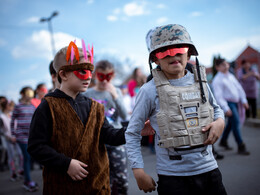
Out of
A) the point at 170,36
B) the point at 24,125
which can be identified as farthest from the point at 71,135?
the point at 24,125

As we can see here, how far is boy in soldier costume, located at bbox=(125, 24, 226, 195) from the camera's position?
180 centimetres

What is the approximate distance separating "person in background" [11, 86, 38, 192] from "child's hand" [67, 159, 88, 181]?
3.66 meters

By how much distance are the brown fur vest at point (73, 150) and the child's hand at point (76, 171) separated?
7cm

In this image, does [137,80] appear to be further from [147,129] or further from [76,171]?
[76,171]

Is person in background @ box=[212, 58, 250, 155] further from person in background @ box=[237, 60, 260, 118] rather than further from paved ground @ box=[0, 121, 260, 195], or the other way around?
person in background @ box=[237, 60, 260, 118]

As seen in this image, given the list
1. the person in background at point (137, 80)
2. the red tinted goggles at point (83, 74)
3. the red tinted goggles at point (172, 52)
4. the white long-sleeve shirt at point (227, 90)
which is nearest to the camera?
the red tinted goggles at point (172, 52)

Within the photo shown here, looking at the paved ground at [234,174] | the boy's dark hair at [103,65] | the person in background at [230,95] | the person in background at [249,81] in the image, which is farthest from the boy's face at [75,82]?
the person in background at [249,81]

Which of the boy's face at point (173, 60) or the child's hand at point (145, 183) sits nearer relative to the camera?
the child's hand at point (145, 183)

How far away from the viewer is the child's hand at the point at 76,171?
1.98 meters

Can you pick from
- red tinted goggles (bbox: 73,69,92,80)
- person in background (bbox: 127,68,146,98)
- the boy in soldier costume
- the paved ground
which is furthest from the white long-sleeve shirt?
red tinted goggles (bbox: 73,69,92,80)

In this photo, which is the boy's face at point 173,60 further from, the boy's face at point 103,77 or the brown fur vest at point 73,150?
the boy's face at point 103,77

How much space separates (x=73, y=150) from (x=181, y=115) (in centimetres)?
97

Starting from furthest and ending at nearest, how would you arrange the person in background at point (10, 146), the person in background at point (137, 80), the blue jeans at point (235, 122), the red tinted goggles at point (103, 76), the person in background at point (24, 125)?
the person in background at point (137, 80) → the person in background at point (10, 146) → the blue jeans at point (235, 122) → the person in background at point (24, 125) → the red tinted goggles at point (103, 76)

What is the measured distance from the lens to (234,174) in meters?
4.45
